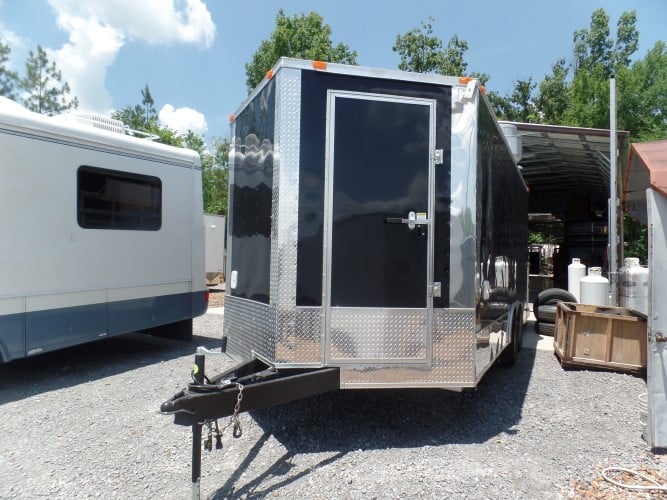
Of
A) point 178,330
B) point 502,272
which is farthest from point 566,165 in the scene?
point 178,330

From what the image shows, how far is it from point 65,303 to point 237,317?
7.46 ft

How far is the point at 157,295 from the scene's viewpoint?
6332 millimetres

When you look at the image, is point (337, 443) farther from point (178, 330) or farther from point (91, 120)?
point (91, 120)

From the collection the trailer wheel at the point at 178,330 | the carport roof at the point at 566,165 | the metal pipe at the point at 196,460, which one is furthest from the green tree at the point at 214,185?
the metal pipe at the point at 196,460

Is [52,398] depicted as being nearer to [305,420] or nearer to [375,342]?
[305,420]

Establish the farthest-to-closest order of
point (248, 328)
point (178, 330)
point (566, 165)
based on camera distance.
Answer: point (566, 165)
point (178, 330)
point (248, 328)

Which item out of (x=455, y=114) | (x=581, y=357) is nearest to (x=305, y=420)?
(x=455, y=114)

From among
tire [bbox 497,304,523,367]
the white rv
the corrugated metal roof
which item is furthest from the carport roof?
the white rv

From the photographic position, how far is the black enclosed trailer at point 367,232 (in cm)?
341

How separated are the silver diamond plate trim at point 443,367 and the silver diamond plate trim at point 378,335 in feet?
0.28

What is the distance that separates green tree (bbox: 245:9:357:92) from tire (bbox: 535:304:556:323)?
16066 mm

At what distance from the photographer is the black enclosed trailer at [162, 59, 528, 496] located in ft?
11.2

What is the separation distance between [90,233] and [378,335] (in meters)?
3.72

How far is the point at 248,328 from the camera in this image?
391cm
